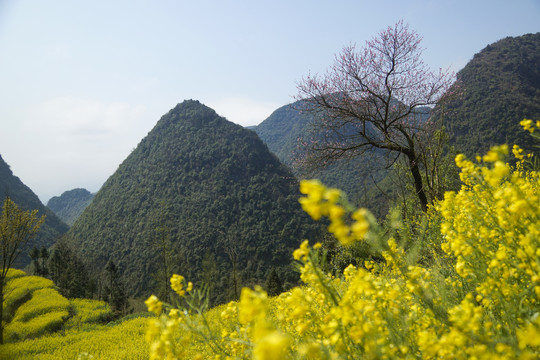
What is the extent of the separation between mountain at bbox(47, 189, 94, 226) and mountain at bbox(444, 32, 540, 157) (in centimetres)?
14758

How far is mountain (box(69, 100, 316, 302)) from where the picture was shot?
4966 cm

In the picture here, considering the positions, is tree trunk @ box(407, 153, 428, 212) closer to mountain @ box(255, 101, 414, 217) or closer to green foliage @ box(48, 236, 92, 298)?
green foliage @ box(48, 236, 92, 298)

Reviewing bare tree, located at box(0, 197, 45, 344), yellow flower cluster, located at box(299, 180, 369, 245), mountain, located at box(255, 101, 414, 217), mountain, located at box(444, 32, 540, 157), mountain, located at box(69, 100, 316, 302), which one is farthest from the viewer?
mountain, located at box(255, 101, 414, 217)

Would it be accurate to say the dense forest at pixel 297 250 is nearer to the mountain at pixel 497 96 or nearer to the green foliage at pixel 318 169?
the mountain at pixel 497 96

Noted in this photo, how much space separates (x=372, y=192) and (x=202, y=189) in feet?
128

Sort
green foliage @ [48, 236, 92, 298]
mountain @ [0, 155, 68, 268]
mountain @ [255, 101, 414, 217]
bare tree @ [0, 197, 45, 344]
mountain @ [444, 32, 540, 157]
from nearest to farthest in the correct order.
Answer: bare tree @ [0, 197, 45, 344] → green foliage @ [48, 236, 92, 298] → mountain @ [444, 32, 540, 157] → mountain @ [255, 101, 414, 217] → mountain @ [0, 155, 68, 268]

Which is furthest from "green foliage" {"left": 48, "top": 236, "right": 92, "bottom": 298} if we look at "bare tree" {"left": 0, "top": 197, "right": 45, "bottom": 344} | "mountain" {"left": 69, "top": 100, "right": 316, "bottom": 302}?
"bare tree" {"left": 0, "top": 197, "right": 45, "bottom": 344}

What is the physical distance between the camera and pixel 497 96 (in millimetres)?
45938

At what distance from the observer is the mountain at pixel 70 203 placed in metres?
131

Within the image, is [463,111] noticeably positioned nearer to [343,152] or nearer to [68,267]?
[343,152]

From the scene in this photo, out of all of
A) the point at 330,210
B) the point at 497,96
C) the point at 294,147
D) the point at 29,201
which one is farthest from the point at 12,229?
the point at 294,147

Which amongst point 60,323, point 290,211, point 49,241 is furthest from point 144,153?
point 60,323

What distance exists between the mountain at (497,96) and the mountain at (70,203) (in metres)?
148

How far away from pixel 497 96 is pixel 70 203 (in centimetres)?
17185
